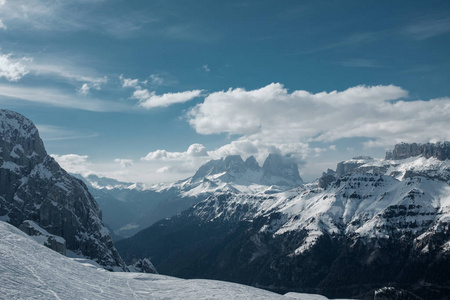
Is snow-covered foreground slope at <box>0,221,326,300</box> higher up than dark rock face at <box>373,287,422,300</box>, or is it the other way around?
snow-covered foreground slope at <box>0,221,326,300</box>

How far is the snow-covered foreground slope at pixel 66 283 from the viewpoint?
123ft

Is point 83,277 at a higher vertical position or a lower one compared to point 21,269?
lower

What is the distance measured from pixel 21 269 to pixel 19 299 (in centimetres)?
955

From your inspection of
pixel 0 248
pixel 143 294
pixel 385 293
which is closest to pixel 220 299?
pixel 143 294

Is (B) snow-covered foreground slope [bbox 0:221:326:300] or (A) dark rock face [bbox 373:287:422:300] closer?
(B) snow-covered foreground slope [bbox 0:221:326:300]

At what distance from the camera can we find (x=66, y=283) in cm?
4359

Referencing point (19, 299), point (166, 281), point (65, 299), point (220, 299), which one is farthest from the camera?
point (166, 281)

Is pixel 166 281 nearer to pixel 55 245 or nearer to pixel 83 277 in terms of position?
pixel 83 277

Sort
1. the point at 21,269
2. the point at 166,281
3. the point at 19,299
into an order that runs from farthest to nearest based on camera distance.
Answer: the point at 166,281
the point at 21,269
the point at 19,299

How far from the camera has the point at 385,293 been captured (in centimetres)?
18925

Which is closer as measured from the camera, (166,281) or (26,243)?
(26,243)

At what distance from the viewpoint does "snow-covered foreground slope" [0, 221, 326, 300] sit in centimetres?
3744

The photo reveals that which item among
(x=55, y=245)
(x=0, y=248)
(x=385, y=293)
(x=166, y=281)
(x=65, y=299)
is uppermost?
(x=0, y=248)

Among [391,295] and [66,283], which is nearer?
[66,283]
